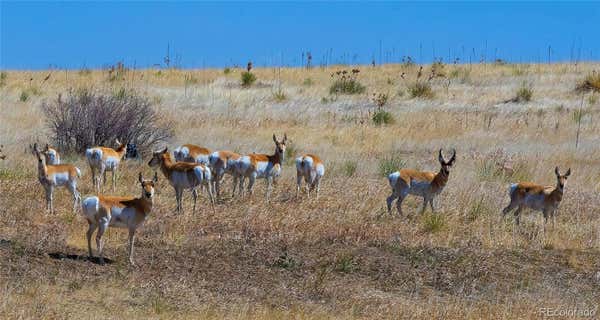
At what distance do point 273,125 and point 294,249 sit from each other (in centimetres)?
1351

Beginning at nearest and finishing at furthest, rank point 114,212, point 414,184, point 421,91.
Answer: point 114,212
point 414,184
point 421,91

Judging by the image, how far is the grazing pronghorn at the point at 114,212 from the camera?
1136cm

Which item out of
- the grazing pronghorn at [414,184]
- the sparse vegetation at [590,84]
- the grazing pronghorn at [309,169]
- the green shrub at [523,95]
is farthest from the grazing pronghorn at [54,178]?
the sparse vegetation at [590,84]

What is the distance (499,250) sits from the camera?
13.0 meters

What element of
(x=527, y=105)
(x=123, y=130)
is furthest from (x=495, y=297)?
(x=527, y=105)

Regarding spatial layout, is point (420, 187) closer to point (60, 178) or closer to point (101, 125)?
point (60, 178)

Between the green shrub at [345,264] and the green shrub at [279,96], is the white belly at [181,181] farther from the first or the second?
the green shrub at [279,96]

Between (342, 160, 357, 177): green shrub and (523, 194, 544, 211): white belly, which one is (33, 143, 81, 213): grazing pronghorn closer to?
(342, 160, 357, 177): green shrub

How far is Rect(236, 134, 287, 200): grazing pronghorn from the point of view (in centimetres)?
1662

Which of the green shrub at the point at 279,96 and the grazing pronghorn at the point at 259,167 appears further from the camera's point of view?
the green shrub at the point at 279,96

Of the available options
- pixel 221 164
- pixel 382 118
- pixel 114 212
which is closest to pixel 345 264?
pixel 114 212

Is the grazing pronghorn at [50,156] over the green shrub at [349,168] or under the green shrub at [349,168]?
over

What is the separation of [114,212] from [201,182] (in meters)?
3.75

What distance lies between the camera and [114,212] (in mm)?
11492
